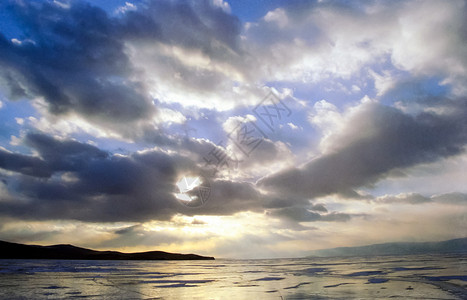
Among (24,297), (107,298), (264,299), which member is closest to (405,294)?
(264,299)

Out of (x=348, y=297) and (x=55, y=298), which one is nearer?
(x=348, y=297)

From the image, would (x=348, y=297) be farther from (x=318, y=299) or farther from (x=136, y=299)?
(x=136, y=299)

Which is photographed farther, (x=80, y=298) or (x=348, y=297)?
(x=80, y=298)

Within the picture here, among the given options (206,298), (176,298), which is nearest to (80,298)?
(176,298)

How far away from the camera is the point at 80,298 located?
16281 millimetres

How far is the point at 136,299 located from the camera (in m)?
15.6

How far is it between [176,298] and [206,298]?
1737 mm

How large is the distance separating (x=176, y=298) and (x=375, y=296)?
10.9 m

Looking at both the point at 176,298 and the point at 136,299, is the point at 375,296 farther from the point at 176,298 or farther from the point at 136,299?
the point at 136,299

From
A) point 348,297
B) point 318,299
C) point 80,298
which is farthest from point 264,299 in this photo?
point 80,298

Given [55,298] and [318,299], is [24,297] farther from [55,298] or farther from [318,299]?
[318,299]

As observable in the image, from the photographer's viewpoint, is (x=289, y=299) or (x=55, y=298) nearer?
(x=289, y=299)

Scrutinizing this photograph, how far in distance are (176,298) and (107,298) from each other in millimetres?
4000

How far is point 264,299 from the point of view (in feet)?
50.0
